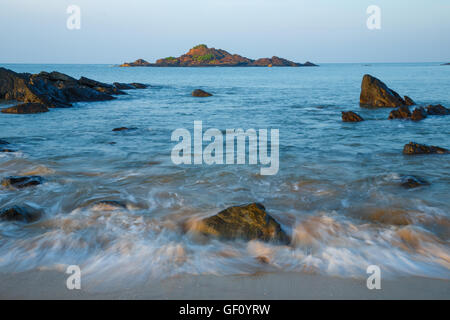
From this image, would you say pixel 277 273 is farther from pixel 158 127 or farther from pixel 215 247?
pixel 158 127

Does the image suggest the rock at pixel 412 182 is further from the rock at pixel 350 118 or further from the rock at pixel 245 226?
the rock at pixel 350 118

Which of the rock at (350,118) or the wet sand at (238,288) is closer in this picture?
the wet sand at (238,288)

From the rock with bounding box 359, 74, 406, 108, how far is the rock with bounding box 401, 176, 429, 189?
13.6m

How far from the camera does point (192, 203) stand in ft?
18.5

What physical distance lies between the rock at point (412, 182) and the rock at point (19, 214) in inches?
238

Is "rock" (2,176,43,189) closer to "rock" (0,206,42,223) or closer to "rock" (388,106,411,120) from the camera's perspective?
"rock" (0,206,42,223)

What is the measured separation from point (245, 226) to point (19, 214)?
319 cm

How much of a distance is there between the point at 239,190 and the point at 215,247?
2272 millimetres

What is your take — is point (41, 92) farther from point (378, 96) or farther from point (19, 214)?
point (378, 96)

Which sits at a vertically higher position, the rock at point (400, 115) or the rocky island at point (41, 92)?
the rocky island at point (41, 92)

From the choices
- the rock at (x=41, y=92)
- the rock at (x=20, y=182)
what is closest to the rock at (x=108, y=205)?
the rock at (x=20, y=182)

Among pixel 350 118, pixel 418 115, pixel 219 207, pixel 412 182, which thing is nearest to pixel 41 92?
pixel 350 118

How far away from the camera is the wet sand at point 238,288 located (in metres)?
3.18
